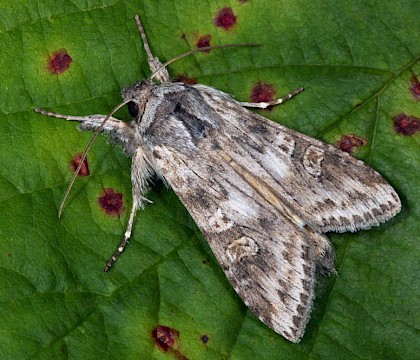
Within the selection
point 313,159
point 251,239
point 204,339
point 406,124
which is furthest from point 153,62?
point 204,339

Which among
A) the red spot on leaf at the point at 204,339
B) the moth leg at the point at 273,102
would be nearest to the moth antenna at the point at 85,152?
the moth leg at the point at 273,102

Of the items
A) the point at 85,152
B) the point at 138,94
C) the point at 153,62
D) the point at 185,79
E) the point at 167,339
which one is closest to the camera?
the point at 167,339

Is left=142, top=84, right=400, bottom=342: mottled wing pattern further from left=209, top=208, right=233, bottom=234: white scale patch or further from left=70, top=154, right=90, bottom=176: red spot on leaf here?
left=70, top=154, right=90, bottom=176: red spot on leaf

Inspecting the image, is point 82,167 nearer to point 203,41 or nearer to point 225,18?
point 203,41

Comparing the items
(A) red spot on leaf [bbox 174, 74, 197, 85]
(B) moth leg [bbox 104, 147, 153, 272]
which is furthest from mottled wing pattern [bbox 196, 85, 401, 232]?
(B) moth leg [bbox 104, 147, 153, 272]

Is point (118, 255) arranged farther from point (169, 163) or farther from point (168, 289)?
point (169, 163)
